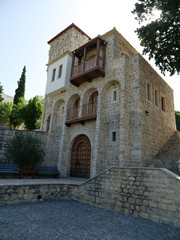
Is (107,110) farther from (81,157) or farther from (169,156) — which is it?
(169,156)

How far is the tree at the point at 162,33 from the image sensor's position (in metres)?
7.90

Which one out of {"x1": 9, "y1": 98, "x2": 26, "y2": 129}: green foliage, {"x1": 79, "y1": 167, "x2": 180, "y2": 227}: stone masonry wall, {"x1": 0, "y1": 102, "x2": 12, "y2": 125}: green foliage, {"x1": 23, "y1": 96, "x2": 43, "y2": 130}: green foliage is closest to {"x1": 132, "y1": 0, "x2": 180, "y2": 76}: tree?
{"x1": 79, "y1": 167, "x2": 180, "y2": 227}: stone masonry wall

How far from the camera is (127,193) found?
238 inches

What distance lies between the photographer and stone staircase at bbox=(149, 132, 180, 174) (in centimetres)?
844

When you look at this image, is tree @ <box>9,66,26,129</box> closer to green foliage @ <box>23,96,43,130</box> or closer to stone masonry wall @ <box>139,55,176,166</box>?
green foliage @ <box>23,96,43,130</box>

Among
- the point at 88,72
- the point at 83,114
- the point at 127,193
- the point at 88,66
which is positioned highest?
the point at 88,66

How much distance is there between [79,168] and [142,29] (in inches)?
387

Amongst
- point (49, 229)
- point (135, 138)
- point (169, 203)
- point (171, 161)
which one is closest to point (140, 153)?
point (135, 138)

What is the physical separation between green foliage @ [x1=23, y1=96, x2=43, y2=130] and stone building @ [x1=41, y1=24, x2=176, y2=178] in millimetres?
8110

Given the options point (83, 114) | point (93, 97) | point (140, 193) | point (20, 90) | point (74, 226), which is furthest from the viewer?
point (20, 90)

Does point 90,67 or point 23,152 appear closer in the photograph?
point 23,152

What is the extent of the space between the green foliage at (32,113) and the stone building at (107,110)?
811 cm

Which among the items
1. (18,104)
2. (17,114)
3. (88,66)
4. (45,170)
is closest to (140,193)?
(45,170)

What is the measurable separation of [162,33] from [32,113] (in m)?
18.0
